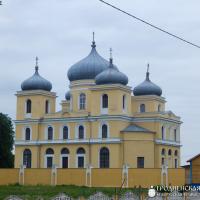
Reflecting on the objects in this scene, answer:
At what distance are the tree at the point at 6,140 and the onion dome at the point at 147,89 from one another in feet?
41.5

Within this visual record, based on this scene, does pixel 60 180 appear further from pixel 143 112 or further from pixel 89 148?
pixel 143 112

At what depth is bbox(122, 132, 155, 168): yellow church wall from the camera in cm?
5472

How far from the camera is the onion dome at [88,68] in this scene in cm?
6025

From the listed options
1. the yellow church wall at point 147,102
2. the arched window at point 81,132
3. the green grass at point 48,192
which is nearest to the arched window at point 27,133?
the arched window at point 81,132

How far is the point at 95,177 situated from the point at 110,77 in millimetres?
10645

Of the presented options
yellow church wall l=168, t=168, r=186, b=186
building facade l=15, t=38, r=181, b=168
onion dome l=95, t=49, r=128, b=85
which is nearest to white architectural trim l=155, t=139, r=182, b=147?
building facade l=15, t=38, r=181, b=168

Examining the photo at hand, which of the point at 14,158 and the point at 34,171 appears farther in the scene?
the point at 14,158

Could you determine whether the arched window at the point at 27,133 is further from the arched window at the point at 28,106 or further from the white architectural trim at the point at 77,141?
the arched window at the point at 28,106

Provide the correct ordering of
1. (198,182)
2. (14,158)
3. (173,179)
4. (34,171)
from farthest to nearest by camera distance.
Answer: (14,158), (34,171), (173,179), (198,182)

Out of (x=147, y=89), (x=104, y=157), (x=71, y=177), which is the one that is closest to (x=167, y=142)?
(x=147, y=89)

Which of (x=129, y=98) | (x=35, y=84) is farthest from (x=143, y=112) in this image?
(x=35, y=84)

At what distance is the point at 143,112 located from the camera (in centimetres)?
5953

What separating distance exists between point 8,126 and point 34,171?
9.81 meters

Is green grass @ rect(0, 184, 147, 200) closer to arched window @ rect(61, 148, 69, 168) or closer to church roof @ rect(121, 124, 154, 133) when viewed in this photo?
church roof @ rect(121, 124, 154, 133)
